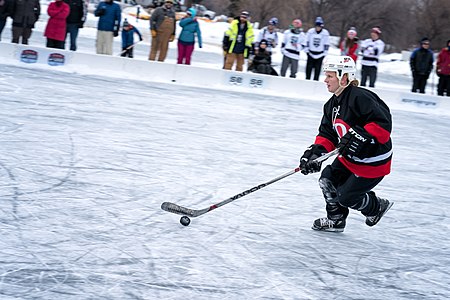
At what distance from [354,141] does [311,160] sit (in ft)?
1.22

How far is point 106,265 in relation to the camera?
3.59m

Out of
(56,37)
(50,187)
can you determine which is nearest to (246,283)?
(50,187)

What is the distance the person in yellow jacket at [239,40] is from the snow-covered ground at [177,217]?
4278 millimetres

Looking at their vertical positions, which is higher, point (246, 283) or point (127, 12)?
point (127, 12)

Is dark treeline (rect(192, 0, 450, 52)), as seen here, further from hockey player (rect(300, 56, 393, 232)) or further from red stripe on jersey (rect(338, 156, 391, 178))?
red stripe on jersey (rect(338, 156, 391, 178))

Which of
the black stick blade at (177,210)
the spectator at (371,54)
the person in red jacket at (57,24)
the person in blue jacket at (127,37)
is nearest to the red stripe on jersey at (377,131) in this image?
the black stick blade at (177,210)

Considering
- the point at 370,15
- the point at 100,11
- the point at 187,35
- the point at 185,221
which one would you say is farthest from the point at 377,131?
the point at 370,15

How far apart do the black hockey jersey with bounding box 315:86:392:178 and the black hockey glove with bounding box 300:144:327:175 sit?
14 cm

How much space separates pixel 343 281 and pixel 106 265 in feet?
4.11

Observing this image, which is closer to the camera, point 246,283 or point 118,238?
point 246,283

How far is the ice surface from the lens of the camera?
3523 millimetres

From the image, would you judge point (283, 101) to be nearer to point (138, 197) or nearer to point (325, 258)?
point (138, 197)

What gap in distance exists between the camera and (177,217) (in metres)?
4.58

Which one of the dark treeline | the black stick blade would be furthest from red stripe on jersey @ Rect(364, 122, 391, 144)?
the dark treeline
